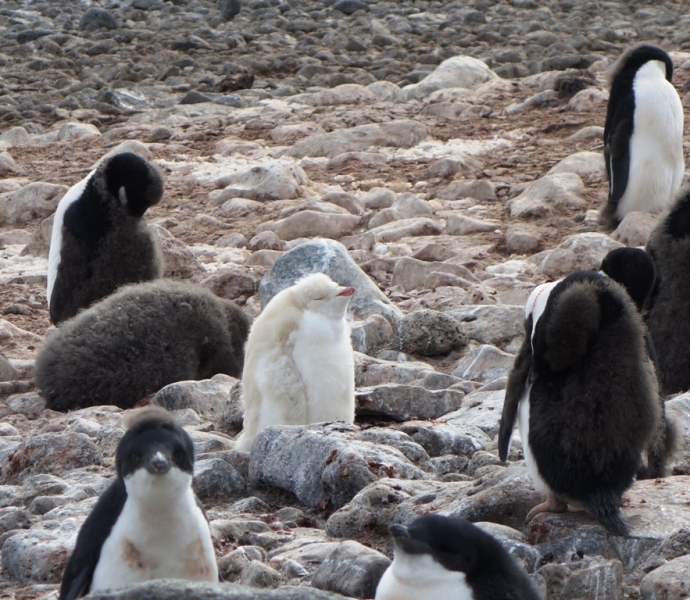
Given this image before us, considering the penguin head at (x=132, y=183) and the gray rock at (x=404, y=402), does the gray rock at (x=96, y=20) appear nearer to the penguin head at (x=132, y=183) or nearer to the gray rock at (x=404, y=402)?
the penguin head at (x=132, y=183)

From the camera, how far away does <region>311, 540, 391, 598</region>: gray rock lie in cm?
368

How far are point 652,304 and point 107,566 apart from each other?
3.80m

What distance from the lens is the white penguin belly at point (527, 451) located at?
4121mm

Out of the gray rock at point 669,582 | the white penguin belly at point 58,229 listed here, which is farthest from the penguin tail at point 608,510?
the white penguin belly at point 58,229

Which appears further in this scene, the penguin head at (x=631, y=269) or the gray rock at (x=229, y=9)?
the gray rock at (x=229, y=9)

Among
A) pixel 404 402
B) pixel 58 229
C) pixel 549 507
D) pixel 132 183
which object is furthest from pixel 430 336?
pixel 549 507

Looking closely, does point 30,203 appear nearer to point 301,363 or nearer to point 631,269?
point 301,363

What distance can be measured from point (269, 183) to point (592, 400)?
711 centimetres

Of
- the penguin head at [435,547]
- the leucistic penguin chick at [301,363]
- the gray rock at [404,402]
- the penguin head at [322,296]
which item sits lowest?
the gray rock at [404,402]

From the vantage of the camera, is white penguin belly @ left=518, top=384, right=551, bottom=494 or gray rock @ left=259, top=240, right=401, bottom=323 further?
gray rock @ left=259, top=240, right=401, bottom=323

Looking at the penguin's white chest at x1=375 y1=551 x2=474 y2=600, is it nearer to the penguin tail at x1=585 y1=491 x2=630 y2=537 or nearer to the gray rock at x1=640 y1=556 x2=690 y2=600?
the gray rock at x1=640 y1=556 x2=690 y2=600

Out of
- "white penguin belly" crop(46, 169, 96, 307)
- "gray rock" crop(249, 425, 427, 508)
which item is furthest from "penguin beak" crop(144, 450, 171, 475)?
"white penguin belly" crop(46, 169, 96, 307)

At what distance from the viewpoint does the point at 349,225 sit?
396 inches

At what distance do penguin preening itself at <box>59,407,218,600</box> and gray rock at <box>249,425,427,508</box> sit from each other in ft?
3.63
